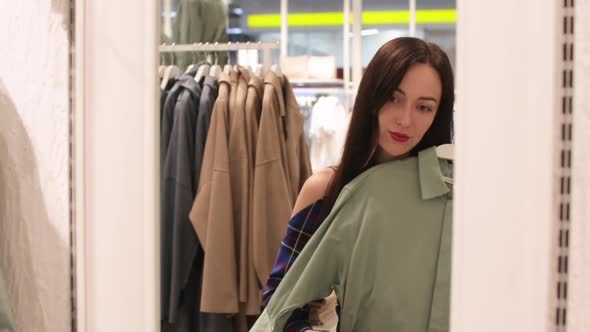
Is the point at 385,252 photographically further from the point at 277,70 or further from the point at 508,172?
the point at 277,70

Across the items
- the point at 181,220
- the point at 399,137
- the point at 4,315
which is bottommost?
the point at 4,315

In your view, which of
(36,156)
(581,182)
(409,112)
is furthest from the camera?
(36,156)

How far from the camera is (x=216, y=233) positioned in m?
0.89

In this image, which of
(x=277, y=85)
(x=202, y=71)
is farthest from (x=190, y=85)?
(x=277, y=85)

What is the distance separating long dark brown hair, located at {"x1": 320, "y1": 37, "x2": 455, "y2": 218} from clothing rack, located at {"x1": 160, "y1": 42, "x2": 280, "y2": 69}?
160 mm

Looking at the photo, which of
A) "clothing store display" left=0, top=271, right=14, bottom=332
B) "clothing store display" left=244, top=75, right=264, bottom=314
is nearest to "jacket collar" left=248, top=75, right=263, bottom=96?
"clothing store display" left=244, top=75, right=264, bottom=314

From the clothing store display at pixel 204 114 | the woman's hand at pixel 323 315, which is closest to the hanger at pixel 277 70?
the clothing store display at pixel 204 114

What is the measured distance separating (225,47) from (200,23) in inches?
2.0

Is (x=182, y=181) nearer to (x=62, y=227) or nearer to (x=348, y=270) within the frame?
(x=62, y=227)

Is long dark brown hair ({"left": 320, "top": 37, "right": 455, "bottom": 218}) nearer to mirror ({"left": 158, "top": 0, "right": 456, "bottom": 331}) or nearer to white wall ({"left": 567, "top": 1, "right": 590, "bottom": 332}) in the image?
mirror ({"left": 158, "top": 0, "right": 456, "bottom": 331})

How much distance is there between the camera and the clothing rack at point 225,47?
0.85m

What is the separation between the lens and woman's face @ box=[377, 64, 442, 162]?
72cm

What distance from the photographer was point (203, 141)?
90cm

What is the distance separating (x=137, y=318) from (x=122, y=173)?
0.20 m
